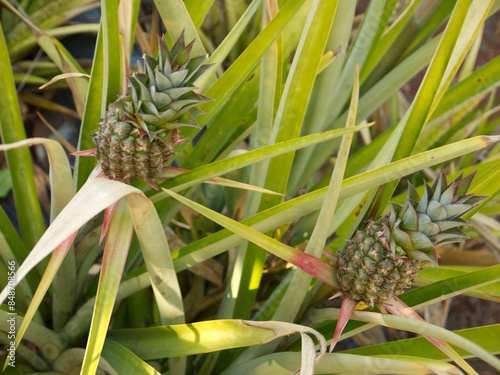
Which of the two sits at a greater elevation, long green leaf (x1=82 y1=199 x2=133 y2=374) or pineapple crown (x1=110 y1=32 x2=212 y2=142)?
pineapple crown (x1=110 y1=32 x2=212 y2=142)

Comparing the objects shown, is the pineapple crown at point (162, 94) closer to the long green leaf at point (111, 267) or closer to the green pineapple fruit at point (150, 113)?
the green pineapple fruit at point (150, 113)

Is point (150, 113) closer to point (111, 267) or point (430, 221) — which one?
point (111, 267)

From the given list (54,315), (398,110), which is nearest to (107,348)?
(54,315)

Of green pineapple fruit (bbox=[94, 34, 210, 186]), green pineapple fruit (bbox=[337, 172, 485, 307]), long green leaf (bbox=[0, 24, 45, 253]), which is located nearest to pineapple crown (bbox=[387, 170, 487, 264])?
green pineapple fruit (bbox=[337, 172, 485, 307])

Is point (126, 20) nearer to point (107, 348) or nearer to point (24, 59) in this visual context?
point (107, 348)

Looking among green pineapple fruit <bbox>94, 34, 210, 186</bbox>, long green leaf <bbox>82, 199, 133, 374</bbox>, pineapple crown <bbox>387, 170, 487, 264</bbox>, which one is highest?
green pineapple fruit <bbox>94, 34, 210, 186</bbox>

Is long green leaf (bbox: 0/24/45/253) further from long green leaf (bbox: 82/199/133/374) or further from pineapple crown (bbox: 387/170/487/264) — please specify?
pineapple crown (bbox: 387/170/487/264)
